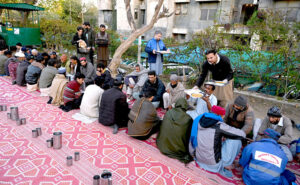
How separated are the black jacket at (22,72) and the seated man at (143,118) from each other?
431 cm

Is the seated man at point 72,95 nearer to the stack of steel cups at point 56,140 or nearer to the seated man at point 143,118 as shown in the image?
the stack of steel cups at point 56,140

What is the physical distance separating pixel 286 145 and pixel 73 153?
3338 mm

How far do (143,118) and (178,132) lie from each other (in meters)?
0.69

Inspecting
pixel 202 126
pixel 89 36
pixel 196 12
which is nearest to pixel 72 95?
pixel 89 36

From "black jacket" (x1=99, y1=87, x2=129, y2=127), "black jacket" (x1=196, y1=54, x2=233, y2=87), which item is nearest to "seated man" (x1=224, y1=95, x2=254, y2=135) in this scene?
"black jacket" (x1=196, y1=54, x2=233, y2=87)

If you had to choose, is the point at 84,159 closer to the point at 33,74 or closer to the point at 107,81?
the point at 107,81

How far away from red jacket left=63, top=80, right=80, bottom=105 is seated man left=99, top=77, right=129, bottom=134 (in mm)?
1170

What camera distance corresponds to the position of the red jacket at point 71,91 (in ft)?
16.0

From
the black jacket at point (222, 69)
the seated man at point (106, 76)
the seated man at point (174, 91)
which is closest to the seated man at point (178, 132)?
the black jacket at point (222, 69)

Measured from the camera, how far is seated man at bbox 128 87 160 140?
3613 millimetres

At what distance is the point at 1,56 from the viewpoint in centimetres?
721

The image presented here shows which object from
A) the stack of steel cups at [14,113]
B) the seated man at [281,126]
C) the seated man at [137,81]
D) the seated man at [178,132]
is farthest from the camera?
the seated man at [137,81]

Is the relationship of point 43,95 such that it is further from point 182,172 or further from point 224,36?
point 224,36

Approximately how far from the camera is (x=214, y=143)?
2.87 metres
